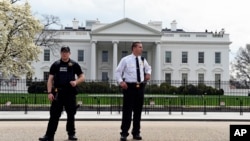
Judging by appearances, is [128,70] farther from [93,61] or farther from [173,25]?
[173,25]

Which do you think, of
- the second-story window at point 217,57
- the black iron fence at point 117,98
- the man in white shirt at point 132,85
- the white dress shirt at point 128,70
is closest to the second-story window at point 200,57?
the second-story window at point 217,57

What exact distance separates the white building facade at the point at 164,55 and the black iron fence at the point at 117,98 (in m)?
14.9

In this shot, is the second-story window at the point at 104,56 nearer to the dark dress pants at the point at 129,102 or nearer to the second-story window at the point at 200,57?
the second-story window at the point at 200,57

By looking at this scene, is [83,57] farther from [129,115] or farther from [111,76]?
[129,115]

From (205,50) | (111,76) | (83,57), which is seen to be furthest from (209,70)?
(83,57)

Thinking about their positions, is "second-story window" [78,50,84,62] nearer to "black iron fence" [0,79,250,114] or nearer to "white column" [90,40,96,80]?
"white column" [90,40,96,80]

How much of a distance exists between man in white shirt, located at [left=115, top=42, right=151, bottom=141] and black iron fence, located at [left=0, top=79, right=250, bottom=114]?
12.3 metres

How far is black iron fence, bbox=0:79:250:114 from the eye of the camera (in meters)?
23.6

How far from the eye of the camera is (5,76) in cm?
3981

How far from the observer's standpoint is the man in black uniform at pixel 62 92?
27.4 feet

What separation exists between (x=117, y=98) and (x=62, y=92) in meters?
18.8

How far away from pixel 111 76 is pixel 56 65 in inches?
2726

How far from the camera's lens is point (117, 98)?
27.1m

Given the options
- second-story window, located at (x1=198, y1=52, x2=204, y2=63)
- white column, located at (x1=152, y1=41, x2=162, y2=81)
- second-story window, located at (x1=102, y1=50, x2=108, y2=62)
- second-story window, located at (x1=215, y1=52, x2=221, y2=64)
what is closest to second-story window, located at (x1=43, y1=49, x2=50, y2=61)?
second-story window, located at (x1=102, y1=50, x2=108, y2=62)
